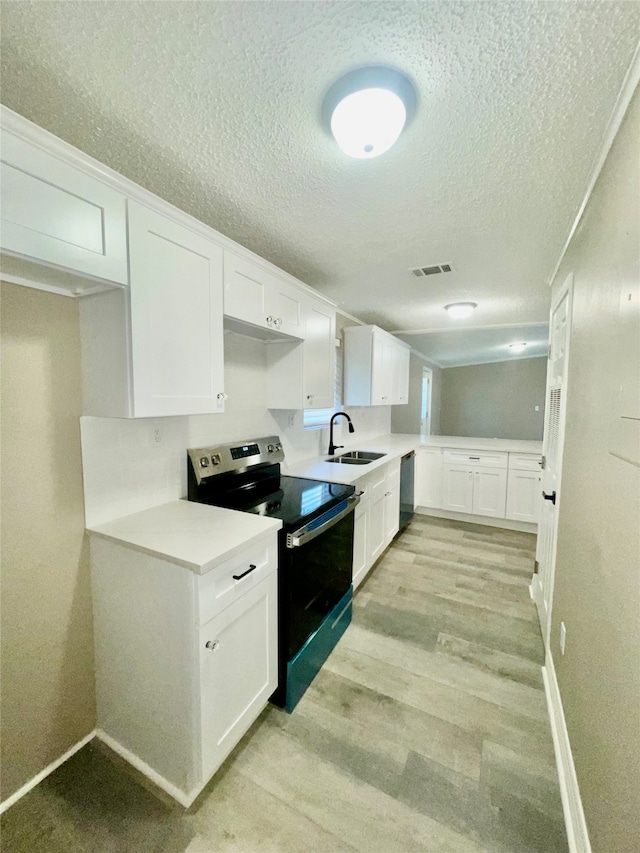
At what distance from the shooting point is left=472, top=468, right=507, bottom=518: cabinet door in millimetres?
3783

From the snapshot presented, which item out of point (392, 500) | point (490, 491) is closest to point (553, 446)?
point (392, 500)

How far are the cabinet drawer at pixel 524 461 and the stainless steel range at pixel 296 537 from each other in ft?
8.30

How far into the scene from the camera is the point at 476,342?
16.3ft

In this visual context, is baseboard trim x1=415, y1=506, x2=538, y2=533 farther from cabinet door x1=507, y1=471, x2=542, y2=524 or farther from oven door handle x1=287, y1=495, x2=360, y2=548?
oven door handle x1=287, y1=495, x2=360, y2=548

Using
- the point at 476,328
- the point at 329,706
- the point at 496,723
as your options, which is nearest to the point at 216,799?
the point at 329,706

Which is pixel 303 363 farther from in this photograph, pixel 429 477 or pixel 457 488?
pixel 457 488

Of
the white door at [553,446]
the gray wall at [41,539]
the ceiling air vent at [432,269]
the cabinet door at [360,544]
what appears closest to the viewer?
the gray wall at [41,539]

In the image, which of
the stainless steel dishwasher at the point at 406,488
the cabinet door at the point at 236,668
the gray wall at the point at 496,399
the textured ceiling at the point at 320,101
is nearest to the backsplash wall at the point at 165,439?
the cabinet door at the point at 236,668

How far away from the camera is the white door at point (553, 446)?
1.78 m

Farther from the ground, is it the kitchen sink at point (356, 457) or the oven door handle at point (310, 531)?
the kitchen sink at point (356, 457)

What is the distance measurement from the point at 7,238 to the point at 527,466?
428 centimetres

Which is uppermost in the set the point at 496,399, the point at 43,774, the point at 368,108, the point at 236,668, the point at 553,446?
the point at 368,108

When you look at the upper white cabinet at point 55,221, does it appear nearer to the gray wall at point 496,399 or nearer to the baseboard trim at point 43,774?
the baseboard trim at point 43,774

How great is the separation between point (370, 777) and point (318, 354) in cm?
223
